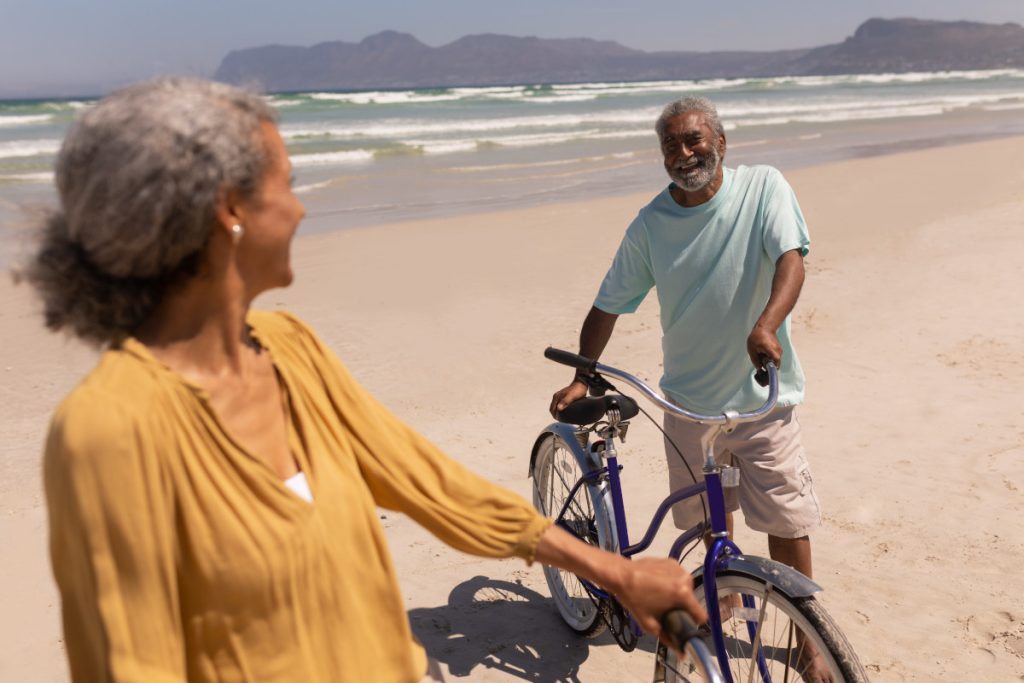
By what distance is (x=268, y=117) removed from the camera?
56.9 inches

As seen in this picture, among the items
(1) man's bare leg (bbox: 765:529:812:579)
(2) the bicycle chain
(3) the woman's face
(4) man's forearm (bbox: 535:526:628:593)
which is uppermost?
(3) the woman's face

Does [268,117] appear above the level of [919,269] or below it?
above

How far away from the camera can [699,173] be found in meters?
3.41

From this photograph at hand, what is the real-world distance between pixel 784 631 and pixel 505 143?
2389cm

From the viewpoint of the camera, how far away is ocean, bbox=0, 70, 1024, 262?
53.3 ft

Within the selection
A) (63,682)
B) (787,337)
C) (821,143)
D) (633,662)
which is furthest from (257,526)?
(821,143)

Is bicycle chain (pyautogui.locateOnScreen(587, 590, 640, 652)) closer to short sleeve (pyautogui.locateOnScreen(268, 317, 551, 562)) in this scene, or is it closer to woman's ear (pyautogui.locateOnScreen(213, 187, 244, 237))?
short sleeve (pyautogui.locateOnScreen(268, 317, 551, 562))

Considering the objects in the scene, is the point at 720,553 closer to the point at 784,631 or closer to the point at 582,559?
the point at 784,631

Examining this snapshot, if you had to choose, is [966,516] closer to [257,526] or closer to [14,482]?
[257,526]

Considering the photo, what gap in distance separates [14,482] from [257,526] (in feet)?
16.5

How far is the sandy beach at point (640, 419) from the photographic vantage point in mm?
4156

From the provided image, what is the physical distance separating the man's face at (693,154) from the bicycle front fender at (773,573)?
4.35 feet

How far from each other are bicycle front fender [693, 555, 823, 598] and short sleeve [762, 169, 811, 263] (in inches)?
44.4

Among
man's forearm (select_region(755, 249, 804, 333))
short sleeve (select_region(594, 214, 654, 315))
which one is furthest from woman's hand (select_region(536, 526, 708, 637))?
short sleeve (select_region(594, 214, 654, 315))
